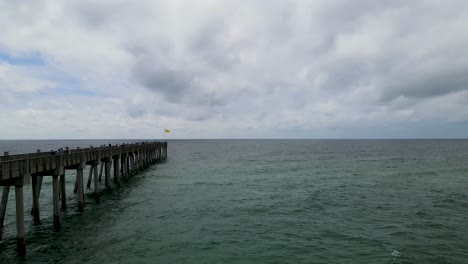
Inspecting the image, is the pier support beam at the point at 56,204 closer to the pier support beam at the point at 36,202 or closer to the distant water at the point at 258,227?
the distant water at the point at 258,227

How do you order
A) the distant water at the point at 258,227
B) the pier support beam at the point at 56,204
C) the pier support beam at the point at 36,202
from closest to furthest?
the distant water at the point at 258,227, the pier support beam at the point at 56,204, the pier support beam at the point at 36,202

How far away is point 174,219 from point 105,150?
41.4ft

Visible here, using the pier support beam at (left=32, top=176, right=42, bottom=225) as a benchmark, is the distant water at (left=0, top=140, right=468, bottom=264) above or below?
below

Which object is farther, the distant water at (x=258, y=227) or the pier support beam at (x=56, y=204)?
the pier support beam at (x=56, y=204)

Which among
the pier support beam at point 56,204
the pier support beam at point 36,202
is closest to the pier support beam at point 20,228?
the pier support beam at point 56,204

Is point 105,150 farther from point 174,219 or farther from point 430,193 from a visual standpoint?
point 430,193

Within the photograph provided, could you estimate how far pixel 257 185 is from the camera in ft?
119

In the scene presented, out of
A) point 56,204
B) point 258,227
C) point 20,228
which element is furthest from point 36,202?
point 258,227

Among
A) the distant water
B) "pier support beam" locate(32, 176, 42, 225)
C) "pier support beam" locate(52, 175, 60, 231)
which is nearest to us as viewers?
the distant water

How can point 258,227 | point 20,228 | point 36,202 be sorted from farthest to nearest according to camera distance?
point 36,202, point 258,227, point 20,228

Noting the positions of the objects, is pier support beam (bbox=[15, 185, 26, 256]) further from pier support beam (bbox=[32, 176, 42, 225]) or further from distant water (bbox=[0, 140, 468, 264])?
pier support beam (bbox=[32, 176, 42, 225])

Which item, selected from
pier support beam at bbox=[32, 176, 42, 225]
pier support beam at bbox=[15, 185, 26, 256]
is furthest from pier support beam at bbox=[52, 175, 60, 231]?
pier support beam at bbox=[15, 185, 26, 256]

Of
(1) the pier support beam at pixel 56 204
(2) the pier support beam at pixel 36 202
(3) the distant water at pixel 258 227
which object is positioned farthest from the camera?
(2) the pier support beam at pixel 36 202

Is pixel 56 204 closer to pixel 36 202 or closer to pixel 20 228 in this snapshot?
pixel 36 202
